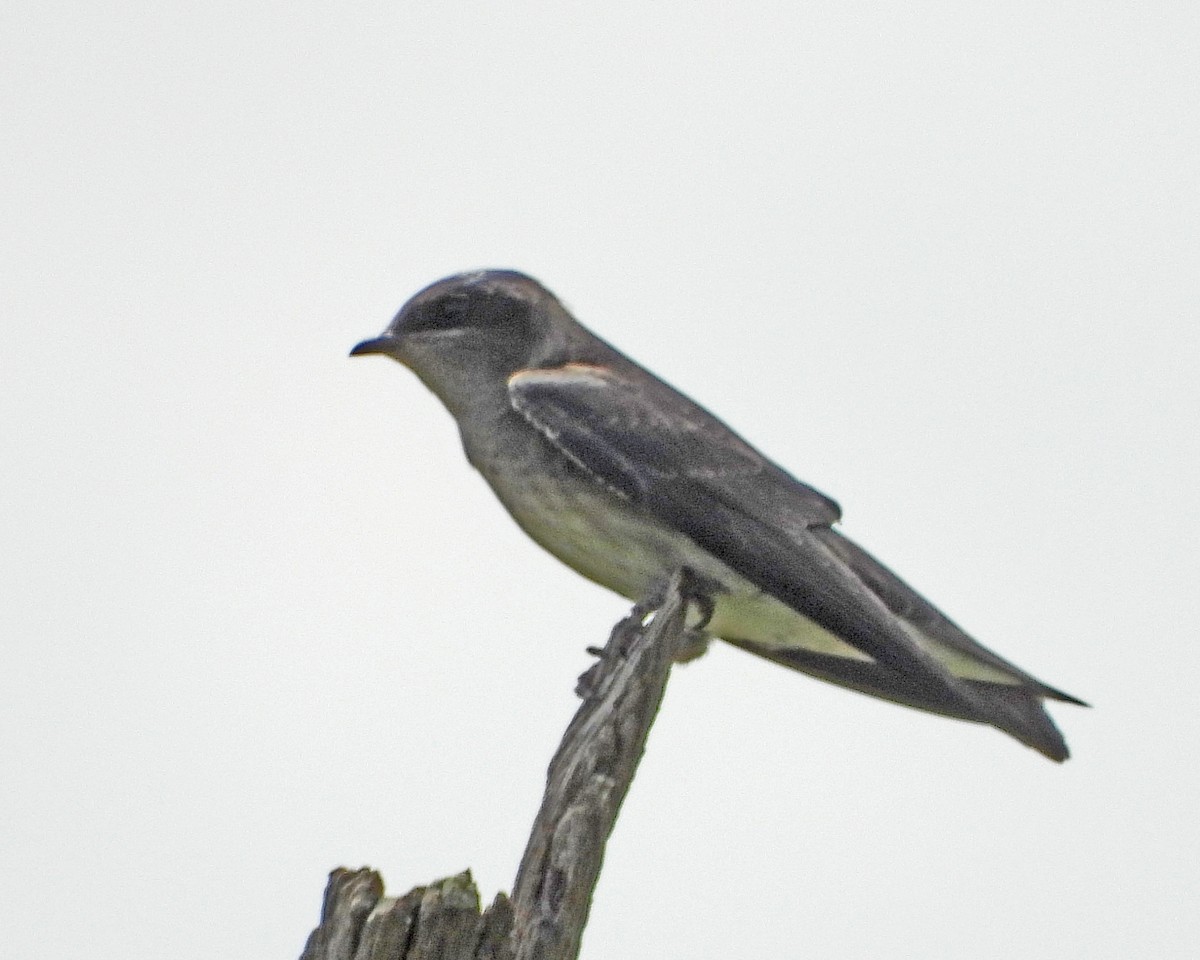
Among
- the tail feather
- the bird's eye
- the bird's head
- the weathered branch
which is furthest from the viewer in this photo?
the bird's eye

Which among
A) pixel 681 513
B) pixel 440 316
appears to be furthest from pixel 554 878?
pixel 440 316

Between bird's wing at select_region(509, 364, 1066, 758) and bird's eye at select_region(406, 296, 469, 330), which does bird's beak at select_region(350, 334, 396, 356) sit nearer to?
bird's eye at select_region(406, 296, 469, 330)

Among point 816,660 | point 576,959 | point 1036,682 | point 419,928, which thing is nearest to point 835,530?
point 816,660

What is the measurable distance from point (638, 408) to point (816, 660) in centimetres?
152

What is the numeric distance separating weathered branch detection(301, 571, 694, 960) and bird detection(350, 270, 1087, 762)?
1279 mm

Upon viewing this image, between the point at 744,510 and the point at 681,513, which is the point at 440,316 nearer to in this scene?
the point at 681,513

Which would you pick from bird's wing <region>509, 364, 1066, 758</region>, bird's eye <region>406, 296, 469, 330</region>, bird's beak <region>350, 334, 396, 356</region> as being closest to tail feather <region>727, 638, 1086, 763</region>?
bird's wing <region>509, 364, 1066, 758</region>

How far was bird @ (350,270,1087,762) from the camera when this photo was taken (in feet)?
28.9

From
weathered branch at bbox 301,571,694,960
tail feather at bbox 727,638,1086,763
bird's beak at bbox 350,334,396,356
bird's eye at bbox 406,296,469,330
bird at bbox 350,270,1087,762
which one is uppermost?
bird's eye at bbox 406,296,469,330

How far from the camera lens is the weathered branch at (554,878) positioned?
5.21 meters

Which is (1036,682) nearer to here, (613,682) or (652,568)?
(652,568)

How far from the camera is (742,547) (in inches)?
350

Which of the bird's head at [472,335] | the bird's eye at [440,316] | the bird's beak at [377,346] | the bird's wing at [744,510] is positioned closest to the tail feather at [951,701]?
the bird's wing at [744,510]

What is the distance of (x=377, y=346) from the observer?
32.1 feet
